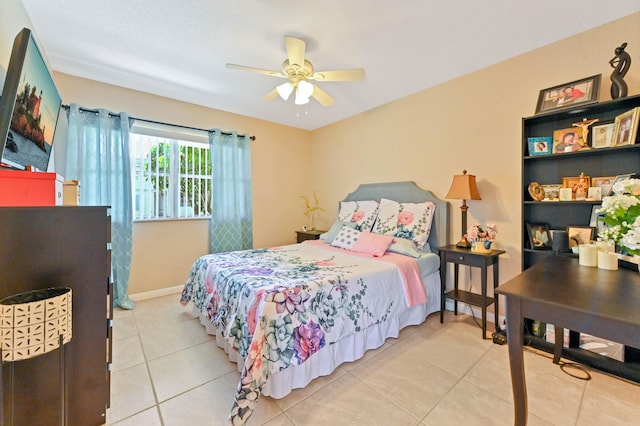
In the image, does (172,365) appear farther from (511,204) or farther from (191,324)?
(511,204)

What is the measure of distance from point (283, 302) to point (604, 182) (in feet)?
8.37

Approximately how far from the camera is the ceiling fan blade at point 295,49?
6.31ft

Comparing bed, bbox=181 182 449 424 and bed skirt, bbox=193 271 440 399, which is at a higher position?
bed, bbox=181 182 449 424

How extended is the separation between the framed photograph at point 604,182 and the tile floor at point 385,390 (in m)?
1.31

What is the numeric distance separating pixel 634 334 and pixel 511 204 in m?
1.86

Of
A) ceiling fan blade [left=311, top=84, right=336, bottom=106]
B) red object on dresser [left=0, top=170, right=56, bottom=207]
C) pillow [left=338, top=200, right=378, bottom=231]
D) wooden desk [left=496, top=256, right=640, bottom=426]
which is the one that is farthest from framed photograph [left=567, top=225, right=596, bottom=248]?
red object on dresser [left=0, top=170, right=56, bottom=207]

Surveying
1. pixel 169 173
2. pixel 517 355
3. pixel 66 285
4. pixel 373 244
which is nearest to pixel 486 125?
pixel 373 244

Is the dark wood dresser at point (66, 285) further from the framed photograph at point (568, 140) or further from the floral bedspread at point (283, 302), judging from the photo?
the framed photograph at point (568, 140)

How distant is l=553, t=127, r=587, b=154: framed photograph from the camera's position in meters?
2.02

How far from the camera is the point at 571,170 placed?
2.15m

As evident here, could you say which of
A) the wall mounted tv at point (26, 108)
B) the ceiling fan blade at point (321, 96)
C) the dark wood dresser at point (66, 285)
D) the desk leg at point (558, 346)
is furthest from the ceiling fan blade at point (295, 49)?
the desk leg at point (558, 346)

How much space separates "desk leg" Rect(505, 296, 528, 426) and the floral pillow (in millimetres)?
1686

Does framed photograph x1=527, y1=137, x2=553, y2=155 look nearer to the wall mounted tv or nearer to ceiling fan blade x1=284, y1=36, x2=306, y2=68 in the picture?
ceiling fan blade x1=284, y1=36, x2=306, y2=68

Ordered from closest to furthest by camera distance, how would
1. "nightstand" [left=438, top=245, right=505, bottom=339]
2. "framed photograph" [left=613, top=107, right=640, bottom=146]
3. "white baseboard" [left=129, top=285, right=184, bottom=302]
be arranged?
"framed photograph" [left=613, top=107, right=640, bottom=146]
"nightstand" [left=438, top=245, right=505, bottom=339]
"white baseboard" [left=129, top=285, right=184, bottom=302]
